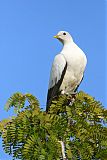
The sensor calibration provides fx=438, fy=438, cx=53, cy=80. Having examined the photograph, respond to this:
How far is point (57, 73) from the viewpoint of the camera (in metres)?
7.76

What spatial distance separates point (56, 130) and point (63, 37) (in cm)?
459

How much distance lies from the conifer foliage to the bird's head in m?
4.05

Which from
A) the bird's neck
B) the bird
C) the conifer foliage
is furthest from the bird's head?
the conifer foliage

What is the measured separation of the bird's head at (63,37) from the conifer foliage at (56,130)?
4.05 meters

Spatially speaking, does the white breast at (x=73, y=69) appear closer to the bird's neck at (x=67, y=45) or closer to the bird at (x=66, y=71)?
the bird at (x=66, y=71)

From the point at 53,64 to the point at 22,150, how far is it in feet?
12.8


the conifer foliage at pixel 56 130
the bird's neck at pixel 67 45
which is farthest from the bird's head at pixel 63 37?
the conifer foliage at pixel 56 130

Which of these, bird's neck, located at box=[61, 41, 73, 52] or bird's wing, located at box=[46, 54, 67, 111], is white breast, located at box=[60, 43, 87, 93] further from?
bird's neck, located at box=[61, 41, 73, 52]

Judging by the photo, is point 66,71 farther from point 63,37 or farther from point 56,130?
point 56,130

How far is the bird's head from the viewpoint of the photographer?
8.57 m

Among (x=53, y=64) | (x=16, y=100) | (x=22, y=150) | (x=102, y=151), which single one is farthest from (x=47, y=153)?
(x=53, y=64)

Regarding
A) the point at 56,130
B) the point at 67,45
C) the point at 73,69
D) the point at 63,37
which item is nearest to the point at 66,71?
the point at 73,69

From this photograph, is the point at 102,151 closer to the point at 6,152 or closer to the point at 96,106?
the point at 96,106

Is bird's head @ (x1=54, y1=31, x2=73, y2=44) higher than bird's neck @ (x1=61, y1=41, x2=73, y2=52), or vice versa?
bird's head @ (x1=54, y1=31, x2=73, y2=44)
